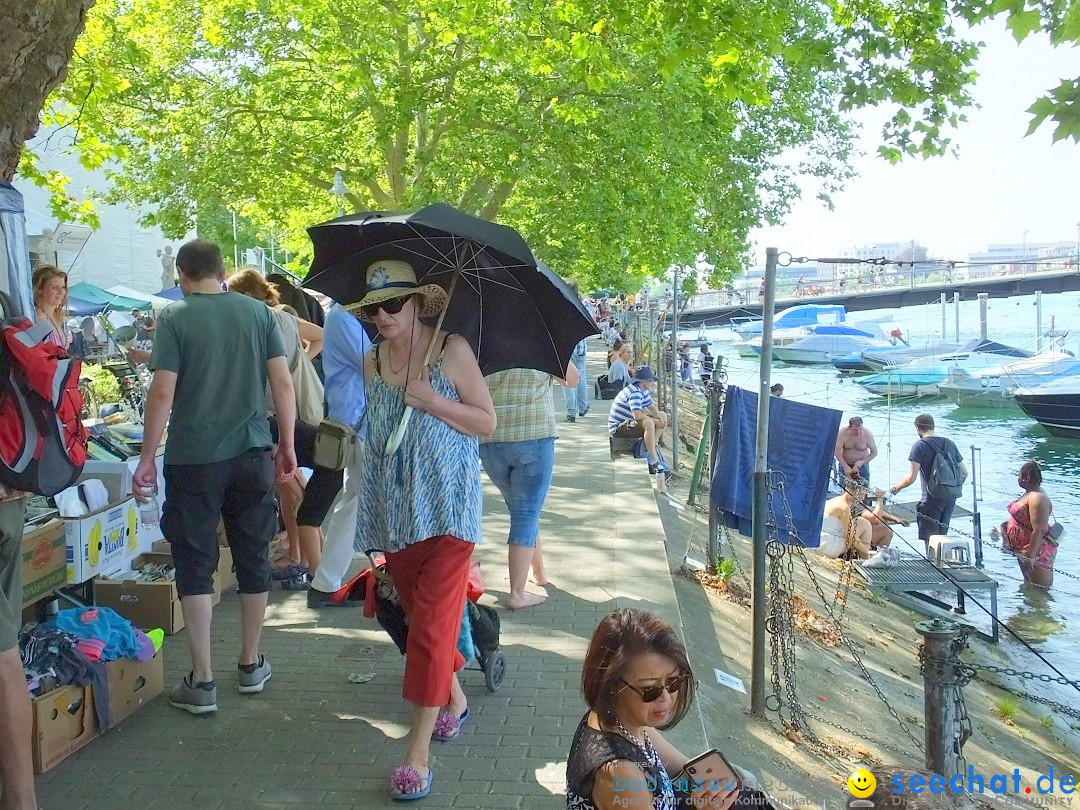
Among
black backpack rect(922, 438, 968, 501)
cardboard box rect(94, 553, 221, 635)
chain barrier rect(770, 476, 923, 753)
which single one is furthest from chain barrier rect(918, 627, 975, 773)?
black backpack rect(922, 438, 968, 501)

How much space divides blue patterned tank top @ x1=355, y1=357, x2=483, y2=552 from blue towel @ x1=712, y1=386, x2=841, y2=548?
5.33 metres

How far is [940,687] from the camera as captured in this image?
468 cm

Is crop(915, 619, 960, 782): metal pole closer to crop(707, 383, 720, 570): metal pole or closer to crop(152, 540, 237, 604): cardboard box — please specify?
crop(152, 540, 237, 604): cardboard box

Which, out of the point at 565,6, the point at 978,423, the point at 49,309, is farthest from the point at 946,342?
the point at 49,309

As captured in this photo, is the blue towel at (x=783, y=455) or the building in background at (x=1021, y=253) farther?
the building in background at (x=1021, y=253)

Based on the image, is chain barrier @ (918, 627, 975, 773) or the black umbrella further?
chain barrier @ (918, 627, 975, 773)

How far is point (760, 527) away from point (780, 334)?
74.4 meters

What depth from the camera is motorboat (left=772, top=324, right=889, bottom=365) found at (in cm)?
7044

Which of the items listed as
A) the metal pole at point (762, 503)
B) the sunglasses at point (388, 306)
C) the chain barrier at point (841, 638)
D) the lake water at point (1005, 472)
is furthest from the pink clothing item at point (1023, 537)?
the sunglasses at point (388, 306)

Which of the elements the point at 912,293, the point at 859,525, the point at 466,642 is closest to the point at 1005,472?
the point at 859,525

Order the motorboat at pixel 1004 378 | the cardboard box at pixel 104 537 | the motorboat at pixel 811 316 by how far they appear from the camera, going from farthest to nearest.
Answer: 1. the motorboat at pixel 811 316
2. the motorboat at pixel 1004 378
3. the cardboard box at pixel 104 537

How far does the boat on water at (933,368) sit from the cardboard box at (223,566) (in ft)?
139

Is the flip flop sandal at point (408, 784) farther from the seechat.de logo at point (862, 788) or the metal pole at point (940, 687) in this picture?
the metal pole at point (940, 687)

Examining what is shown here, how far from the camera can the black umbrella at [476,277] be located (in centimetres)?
450
